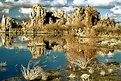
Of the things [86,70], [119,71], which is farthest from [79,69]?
[119,71]

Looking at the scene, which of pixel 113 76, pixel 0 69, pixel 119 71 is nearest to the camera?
pixel 113 76

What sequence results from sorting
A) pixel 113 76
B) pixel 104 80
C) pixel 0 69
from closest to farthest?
pixel 104 80 → pixel 113 76 → pixel 0 69

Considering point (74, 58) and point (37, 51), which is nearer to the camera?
point (74, 58)

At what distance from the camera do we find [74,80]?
96.4 ft

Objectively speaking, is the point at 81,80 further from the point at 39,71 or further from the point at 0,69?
the point at 0,69

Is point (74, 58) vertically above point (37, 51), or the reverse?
point (74, 58)

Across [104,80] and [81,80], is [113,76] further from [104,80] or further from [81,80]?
[81,80]

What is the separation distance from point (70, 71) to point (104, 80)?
25.1 feet

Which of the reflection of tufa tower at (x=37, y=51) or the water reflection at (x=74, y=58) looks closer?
the water reflection at (x=74, y=58)

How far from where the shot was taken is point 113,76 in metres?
31.7

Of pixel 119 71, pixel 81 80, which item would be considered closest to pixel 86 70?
pixel 119 71

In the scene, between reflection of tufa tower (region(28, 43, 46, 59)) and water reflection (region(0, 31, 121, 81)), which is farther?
reflection of tufa tower (region(28, 43, 46, 59))

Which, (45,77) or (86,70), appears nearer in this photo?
(45,77)

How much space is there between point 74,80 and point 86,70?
23.5ft
